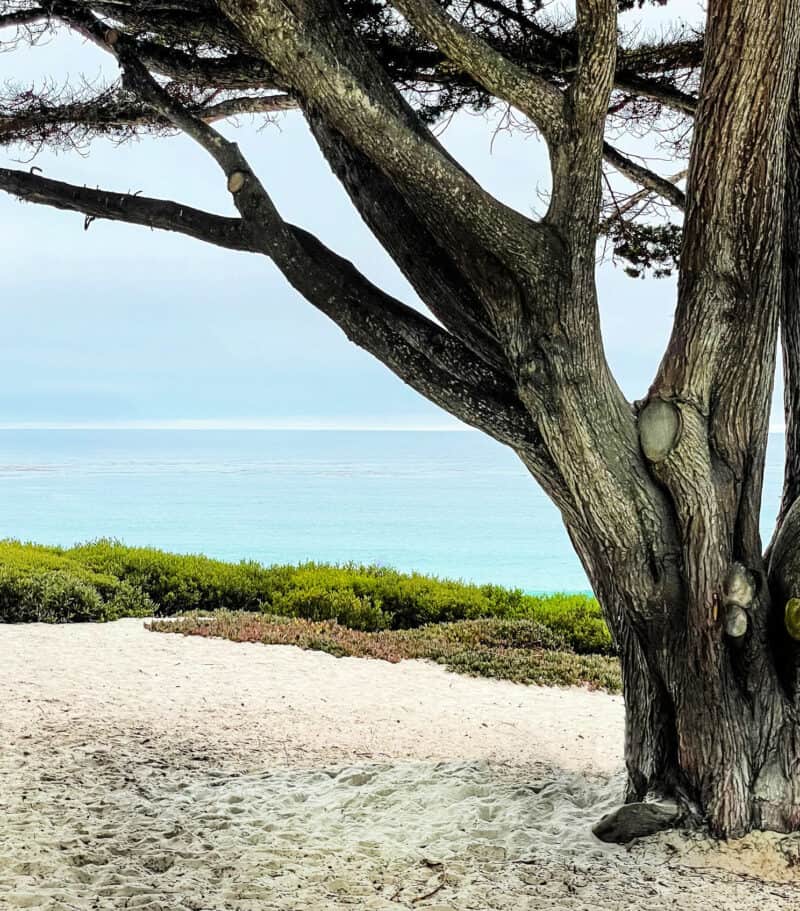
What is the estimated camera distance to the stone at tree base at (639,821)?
11.5 ft

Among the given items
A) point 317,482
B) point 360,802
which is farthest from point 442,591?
point 317,482

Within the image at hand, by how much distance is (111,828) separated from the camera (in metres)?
3.66

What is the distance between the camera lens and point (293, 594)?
977cm

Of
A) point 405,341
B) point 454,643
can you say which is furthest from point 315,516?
point 405,341

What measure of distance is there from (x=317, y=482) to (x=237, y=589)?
36490mm

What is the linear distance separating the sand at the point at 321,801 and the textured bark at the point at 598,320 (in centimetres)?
44

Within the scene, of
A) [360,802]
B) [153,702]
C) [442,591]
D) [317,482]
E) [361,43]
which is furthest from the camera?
[317,482]

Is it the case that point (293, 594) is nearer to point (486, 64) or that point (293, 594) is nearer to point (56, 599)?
point (56, 599)

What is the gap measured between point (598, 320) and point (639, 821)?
6.19 feet

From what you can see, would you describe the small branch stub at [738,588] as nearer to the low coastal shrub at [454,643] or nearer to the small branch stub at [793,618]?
the small branch stub at [793,618]

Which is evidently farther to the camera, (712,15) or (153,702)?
(153,702)

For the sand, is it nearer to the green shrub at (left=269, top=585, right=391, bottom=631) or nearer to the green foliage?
the green shrub at (left=269, top=585, right=391, bottom=631)

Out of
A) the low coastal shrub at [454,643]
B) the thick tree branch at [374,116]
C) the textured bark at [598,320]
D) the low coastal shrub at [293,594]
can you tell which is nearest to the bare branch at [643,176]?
the textured bark at [598,320]

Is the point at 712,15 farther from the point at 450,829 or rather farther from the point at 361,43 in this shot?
the point at 450,829
